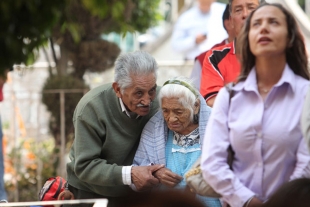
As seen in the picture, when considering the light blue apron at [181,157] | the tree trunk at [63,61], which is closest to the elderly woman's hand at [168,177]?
the light blue apron at [181,157]

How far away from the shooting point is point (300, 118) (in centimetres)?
461

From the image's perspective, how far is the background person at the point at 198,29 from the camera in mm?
9672

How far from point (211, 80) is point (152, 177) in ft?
3.07

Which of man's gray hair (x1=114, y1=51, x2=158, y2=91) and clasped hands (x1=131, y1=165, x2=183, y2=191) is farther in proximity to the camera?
man's gray hair (x1=114, y1=51, x2=158, y2=91)

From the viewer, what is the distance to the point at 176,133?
232 inches

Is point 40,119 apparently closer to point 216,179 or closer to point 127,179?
point 127,179

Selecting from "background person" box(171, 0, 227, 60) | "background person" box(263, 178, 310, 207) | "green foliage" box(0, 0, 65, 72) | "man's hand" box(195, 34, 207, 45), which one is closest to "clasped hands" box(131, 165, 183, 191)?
"background person" box(263, 178, 310, 207)

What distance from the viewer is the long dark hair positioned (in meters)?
4.75

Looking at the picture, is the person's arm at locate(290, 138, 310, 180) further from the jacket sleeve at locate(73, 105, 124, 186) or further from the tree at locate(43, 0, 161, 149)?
the tree at locate(43, 0, 161, 149)

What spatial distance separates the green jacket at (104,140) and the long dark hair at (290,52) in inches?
57.1

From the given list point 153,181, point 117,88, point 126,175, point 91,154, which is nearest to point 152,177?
point 153,181

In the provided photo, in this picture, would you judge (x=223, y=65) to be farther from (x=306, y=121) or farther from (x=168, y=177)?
(x=306, y=121)

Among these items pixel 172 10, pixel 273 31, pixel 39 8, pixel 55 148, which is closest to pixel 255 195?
pixel 273 31

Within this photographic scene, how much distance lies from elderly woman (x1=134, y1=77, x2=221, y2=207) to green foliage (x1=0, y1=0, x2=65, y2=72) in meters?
1.86
